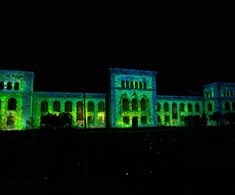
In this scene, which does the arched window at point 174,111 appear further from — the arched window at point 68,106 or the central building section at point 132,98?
the arched window at point 68,106

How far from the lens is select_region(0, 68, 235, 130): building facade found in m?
44.9

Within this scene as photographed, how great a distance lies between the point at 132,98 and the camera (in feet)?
170

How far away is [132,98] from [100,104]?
753 centimetres

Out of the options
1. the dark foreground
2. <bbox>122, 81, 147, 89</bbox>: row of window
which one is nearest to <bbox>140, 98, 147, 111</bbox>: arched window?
<bbox>122, 81, 147, 89</bbox>: row of window

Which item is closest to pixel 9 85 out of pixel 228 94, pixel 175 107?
pixel 175 107

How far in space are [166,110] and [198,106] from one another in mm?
10721

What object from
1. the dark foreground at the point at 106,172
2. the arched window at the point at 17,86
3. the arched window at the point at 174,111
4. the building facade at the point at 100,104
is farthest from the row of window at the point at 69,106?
the dark foreground at the point at 106,172

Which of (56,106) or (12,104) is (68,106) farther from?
(12,104)

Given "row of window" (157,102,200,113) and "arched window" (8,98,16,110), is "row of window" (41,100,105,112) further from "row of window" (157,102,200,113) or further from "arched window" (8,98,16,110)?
"row of window" (157,102,200,113)

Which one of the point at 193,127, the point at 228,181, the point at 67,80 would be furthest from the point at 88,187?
the point at 67,80

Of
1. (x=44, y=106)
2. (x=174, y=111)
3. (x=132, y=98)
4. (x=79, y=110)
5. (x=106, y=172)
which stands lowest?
(x=106, y=172)

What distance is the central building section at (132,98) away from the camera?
49.7 metres

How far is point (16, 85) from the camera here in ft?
152

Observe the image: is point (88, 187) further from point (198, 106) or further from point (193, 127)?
point (198, 106)
